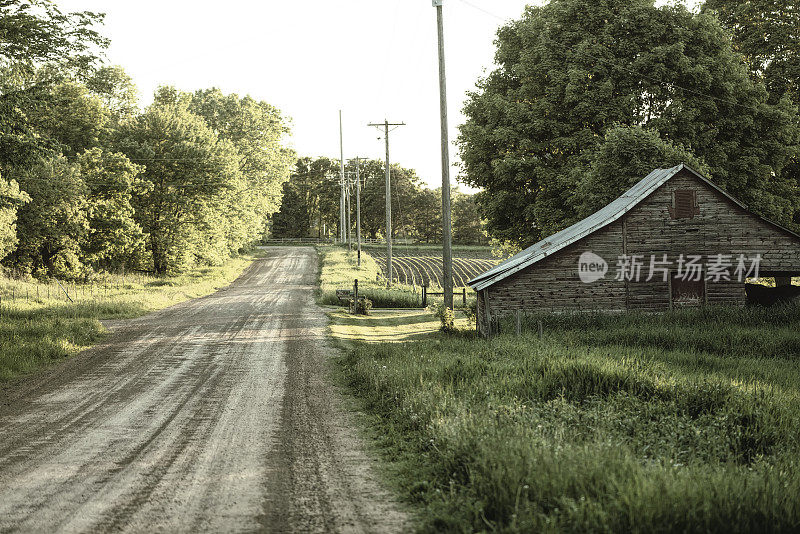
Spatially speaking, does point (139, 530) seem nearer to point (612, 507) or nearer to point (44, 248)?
point (612, 507)

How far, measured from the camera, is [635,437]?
7023mm

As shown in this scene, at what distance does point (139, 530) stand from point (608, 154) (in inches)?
872

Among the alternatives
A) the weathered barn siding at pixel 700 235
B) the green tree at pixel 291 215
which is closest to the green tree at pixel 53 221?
the weathered barn siding at pixel 700 235

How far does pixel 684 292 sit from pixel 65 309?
935 inches

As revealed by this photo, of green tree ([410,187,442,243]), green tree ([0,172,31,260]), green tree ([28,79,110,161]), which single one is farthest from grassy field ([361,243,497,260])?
green tree ([0,172,31,260])

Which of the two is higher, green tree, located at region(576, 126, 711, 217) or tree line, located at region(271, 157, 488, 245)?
tree line, located at region(271, 157, 488, 245)

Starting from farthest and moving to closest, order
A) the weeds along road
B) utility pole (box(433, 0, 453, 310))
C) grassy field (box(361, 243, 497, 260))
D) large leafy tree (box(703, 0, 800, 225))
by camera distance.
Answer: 1. grassy field (box(361, 243, 497, 260))
2. large leafy tree (box(703, 0, 800, 225))
3. utility pole (box(433, 0, 453, 310))
4. the weeds along road

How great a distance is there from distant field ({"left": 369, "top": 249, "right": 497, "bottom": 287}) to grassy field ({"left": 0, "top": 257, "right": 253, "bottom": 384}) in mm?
19764

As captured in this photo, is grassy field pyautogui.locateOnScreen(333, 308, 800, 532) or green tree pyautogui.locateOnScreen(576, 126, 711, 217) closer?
grassy field pyautogui.locateOnScreen(333, 308, 800, 532)

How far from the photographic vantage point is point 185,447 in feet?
26.1

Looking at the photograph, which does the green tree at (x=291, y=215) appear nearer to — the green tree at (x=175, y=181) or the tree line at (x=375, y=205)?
the tree line at (x=375, y=205)

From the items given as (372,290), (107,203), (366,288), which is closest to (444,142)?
(372,290)

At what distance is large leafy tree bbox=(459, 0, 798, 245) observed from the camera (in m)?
24.6

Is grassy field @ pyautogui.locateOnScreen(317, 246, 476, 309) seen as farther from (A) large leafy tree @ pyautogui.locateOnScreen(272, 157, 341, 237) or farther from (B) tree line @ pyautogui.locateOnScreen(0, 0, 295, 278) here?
(A) large leafy tree @ pyautogui.locateOnScreen(272, 157, 341, 237)
